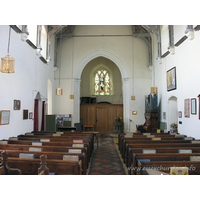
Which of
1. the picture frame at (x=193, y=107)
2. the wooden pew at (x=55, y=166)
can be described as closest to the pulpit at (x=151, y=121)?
the picture frame at (x=193, y=107)

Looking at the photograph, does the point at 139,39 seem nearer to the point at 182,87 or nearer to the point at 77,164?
the point at 182,87

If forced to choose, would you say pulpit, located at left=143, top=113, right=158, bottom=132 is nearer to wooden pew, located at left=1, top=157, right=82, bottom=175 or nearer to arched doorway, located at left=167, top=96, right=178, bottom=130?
arched doorway, located at left=167, top=96, right=178, bottom=130

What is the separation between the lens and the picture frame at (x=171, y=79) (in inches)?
353

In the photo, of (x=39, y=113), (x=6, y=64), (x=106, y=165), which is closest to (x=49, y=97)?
(x=39, y=113)

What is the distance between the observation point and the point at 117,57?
44.0ft

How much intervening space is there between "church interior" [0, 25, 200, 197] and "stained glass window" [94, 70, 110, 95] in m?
0.09

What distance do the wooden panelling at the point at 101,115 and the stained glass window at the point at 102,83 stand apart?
8.96 feet

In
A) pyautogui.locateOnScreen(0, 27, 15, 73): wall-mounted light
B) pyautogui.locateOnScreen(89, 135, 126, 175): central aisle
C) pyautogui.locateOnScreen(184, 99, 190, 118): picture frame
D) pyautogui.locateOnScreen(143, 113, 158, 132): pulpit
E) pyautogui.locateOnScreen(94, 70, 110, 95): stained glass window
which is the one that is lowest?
pyautogui.locateOnScreen(89, 135, 126, 175): central aisle

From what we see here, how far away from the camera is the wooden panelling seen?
48.7 ft

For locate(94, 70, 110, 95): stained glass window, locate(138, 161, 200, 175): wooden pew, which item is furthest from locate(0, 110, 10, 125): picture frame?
locate(94, 70, 110, 95): stained glass window

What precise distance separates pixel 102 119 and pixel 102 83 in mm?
4106

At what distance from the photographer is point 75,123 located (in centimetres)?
1225

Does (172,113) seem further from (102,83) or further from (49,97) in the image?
(102,83)
